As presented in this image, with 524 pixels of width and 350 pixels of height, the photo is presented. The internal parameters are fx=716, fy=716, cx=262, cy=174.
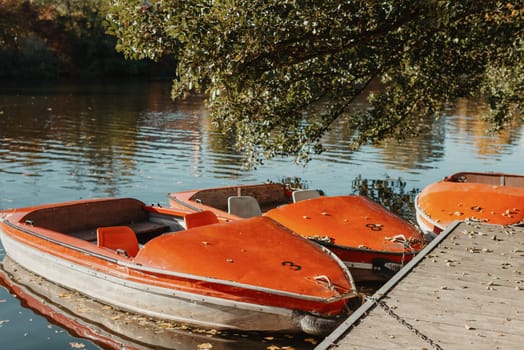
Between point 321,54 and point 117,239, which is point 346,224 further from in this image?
point 117,239

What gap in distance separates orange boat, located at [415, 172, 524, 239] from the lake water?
20.7 feet

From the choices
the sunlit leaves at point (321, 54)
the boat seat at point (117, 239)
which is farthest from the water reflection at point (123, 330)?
the sunlit leaves at point (321, 54)

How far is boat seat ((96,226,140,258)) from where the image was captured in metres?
11.9

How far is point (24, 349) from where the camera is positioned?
1041cm

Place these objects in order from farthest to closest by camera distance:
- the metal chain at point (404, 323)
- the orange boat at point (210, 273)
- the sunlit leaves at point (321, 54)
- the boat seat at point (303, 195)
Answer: the boat seat at point (303, 195) → the sunlit leaves at point (321, 54) → the orange boat at point (210, 273) → the metal chain at point (404, 323)

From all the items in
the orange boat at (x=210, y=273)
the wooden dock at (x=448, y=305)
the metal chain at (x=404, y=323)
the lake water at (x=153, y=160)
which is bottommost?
the lake water at (x=153, y=160)

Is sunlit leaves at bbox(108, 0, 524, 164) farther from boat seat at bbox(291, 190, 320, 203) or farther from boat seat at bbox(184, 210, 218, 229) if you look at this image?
boat seat at bbox(291, 190, 320, 203)

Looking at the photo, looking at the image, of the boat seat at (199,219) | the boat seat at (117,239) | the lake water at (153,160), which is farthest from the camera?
the lake water at (153,160)

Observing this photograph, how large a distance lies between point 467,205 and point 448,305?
23.9 ft

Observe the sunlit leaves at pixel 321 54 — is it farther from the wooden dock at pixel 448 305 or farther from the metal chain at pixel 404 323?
the metal chain at pixel 404 323

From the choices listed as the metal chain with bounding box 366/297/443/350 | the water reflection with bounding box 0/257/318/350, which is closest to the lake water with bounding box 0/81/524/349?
the water reflection with bounding box 0/257/318/350

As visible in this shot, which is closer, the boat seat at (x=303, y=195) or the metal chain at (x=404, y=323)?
the metal chain at (x=404, y=323)

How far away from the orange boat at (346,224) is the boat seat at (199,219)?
2.13 ft

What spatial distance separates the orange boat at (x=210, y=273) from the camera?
9953 mm
